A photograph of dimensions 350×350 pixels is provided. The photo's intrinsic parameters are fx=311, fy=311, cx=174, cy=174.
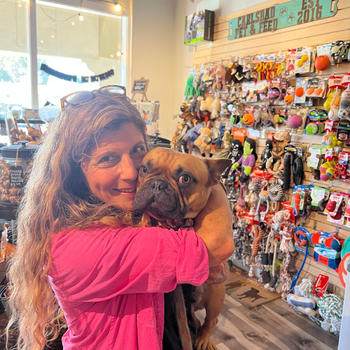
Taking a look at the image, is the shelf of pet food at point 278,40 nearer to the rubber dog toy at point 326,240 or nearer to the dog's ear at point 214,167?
the rubber dog toy at point 326,240

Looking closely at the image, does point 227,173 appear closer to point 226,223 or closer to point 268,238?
point 268,238

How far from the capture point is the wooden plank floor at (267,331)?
2.14m

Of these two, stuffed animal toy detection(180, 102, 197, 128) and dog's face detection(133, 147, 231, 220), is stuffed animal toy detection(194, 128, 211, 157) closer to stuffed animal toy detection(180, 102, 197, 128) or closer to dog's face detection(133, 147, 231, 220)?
stuffed animal toy detection(180, 102, 197, 128)

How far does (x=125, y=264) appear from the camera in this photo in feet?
2.33

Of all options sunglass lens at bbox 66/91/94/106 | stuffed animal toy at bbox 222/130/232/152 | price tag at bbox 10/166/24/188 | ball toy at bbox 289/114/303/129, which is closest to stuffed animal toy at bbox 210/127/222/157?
stuffed animal toy at bbox 222/130/232/152

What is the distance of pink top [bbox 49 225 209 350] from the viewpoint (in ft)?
2.32

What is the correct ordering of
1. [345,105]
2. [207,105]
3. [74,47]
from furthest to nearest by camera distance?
[74,47], [207,105], [345,105]

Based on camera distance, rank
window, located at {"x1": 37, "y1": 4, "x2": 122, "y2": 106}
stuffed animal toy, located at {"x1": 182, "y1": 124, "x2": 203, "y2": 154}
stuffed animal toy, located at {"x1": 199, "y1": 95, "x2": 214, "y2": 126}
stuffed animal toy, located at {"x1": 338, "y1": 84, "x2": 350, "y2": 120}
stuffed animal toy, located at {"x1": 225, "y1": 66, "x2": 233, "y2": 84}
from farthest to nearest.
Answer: window, located at {"x1": 37, "y1": 4, "x2": 122, "y2": 106} → stuffed animal toy, located at {"x1": 182, "y1": 124, "x2": 203, "y2": 154} → stuffed animal toy, located at {"x1": 199, "y1": 95, "x2": 214, "y2": 126} → stuffed animal toy, located at {"x1": 225, "y1": 66, "x2": 233, "y2": 84} → stuffed animal toy, located at {"x1": 338, "y1": 84, "x2": 350, "y2": 120}

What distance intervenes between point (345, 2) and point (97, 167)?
2288 mm

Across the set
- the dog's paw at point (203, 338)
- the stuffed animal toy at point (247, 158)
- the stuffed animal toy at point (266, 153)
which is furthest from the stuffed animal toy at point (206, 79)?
the dog's paw at point (203, 338)

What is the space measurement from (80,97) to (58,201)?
0.29 meters

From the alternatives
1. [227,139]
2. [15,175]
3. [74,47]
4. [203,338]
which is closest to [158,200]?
[203,338]

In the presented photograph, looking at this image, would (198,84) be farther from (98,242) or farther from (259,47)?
(98,242)

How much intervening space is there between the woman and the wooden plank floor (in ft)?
5.27
